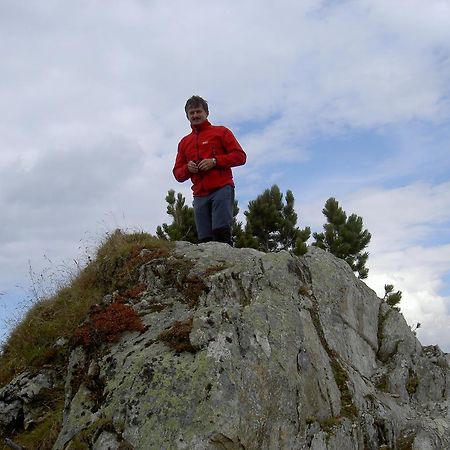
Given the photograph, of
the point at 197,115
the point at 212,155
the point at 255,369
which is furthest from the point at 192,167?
the point at 255,369

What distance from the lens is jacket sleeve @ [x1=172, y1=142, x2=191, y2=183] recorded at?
9859 millimetres

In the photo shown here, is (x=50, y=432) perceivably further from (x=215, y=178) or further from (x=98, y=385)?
(x=215, y=178)

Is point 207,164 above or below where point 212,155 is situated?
below

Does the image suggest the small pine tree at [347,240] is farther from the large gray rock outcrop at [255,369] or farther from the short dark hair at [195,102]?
the short dark hair at [195,102]

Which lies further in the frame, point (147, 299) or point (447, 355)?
point (447, 355)

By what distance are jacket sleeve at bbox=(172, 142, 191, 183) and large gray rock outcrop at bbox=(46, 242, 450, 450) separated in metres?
1.31

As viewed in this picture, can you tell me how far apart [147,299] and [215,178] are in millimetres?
2780

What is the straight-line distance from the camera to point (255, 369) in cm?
634

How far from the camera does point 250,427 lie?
584 cm

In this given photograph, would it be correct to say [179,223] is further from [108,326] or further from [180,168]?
[108,326]

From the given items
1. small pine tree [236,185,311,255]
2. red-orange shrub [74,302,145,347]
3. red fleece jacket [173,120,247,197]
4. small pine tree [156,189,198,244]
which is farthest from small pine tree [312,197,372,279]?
red-orange shrub [74,302,145,347]

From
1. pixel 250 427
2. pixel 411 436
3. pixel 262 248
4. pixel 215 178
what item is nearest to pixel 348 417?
pixel 411 436

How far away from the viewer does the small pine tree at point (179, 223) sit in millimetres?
13594

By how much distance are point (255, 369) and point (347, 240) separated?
9.14 metres
